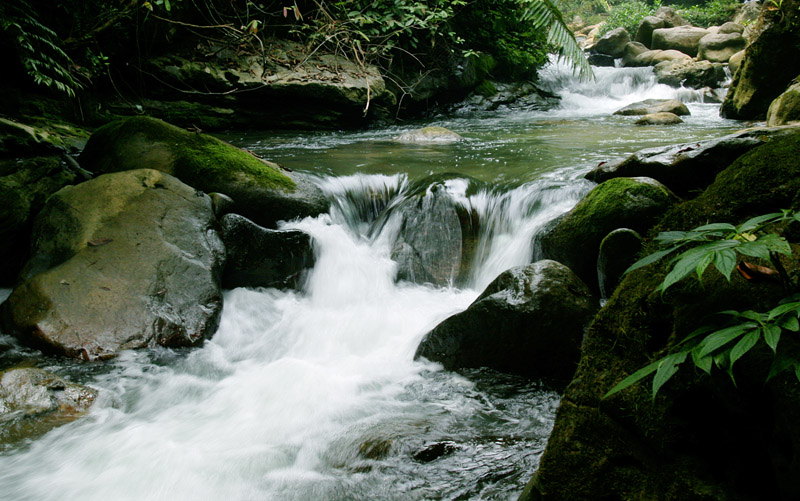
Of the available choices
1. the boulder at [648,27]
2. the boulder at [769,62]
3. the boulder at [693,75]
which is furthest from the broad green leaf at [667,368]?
the boulder at [648,27]

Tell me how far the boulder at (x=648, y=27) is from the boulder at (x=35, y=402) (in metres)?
28.0

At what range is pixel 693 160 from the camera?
4.21 metres

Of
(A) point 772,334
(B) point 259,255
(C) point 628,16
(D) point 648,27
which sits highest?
(C) point 628,16

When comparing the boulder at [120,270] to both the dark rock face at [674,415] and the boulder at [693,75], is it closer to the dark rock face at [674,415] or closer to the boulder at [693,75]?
the dark rock face at [674,415]

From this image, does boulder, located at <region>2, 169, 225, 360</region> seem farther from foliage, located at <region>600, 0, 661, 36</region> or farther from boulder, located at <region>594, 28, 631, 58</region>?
foliage, located at <region>600, 0, 661, 36</region>

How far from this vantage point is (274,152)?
322 inches

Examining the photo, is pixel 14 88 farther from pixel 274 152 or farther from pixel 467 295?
pixel 467 295

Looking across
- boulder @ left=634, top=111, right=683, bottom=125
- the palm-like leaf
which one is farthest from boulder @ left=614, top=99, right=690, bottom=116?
the palm-like leaf

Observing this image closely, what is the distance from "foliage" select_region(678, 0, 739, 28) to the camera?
25.5m

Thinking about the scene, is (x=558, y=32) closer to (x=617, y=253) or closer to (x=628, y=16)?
(x=617, y=253)

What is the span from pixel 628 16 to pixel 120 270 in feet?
109

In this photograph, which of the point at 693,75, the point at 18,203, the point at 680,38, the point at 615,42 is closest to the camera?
the point at 18,203

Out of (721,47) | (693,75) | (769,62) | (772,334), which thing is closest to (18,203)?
(772,334)

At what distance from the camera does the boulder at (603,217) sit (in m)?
3.87
